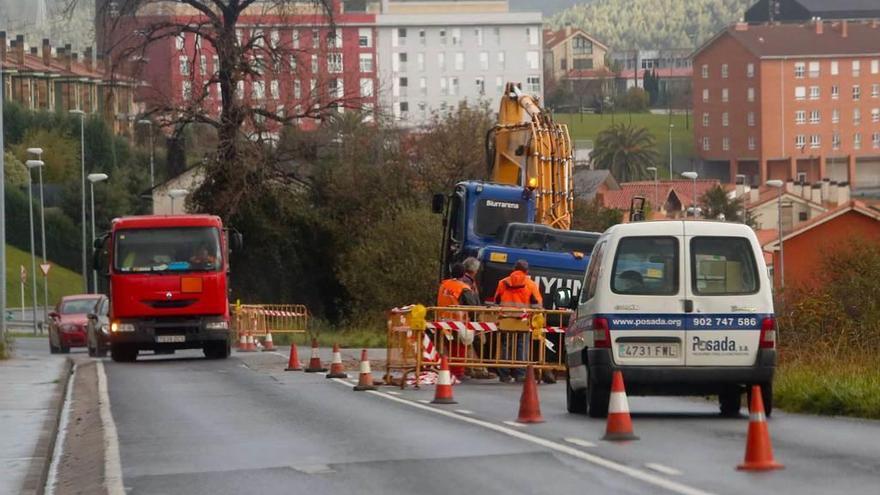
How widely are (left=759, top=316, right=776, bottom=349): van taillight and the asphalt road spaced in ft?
2.40

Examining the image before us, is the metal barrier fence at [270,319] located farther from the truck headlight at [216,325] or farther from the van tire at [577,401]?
the van tire at [577,401]

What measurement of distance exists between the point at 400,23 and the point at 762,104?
37607mm

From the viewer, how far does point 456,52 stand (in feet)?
574

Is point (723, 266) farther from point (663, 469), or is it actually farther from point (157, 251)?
point (157, 251)

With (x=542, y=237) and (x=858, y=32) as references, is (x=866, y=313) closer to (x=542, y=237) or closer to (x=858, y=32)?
(x=542, y=237)

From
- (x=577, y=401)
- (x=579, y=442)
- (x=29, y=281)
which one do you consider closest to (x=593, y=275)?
(x=577, y=401)

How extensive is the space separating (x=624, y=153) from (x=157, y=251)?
103m

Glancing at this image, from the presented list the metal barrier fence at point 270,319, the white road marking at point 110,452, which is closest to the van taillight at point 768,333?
the white road marking at point 110,452

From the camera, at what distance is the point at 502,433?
50.3 feet

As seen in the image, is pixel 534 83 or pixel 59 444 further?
pixel 534 83

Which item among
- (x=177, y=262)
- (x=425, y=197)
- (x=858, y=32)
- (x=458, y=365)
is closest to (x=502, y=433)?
(x=458, y=365)

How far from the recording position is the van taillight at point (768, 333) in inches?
649

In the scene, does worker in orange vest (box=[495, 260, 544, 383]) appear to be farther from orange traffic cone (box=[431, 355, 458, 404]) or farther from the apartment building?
the apartment building

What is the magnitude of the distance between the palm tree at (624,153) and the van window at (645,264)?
118m
